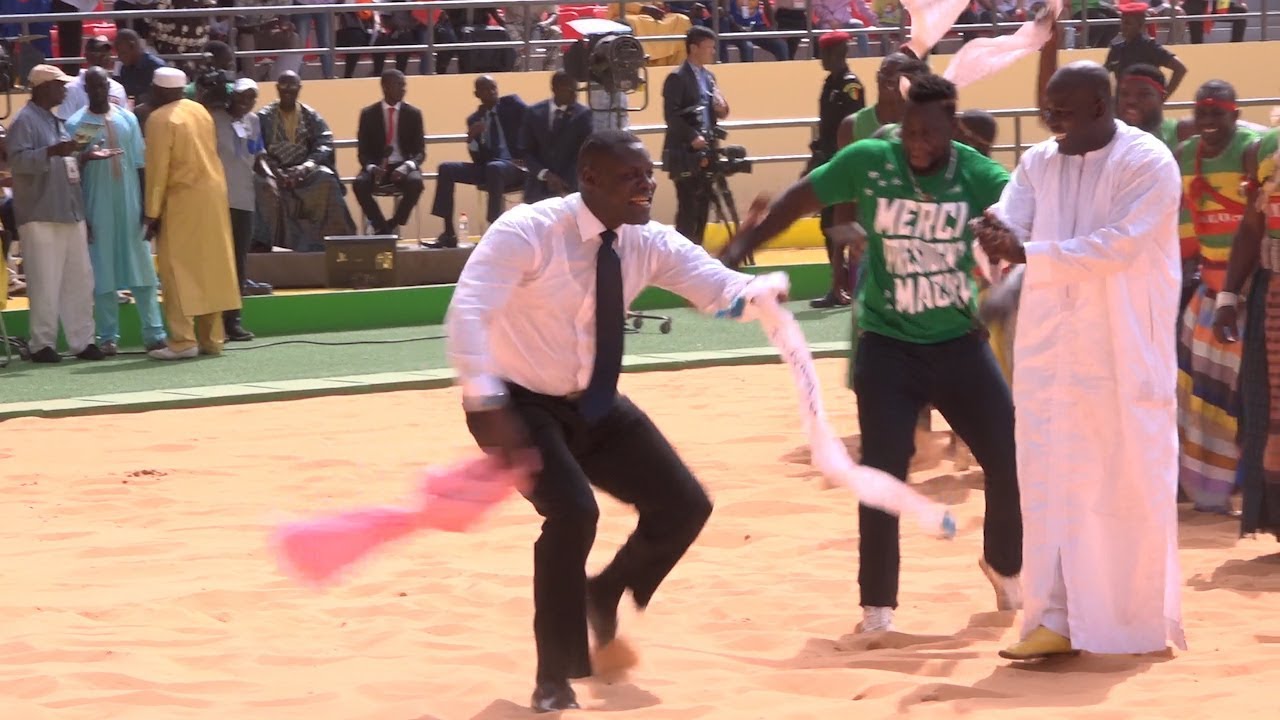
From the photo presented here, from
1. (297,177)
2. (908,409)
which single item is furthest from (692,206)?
(908,409)

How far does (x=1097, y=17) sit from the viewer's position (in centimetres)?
2172

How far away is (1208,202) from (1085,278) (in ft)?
9.31

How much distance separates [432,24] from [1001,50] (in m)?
12.9

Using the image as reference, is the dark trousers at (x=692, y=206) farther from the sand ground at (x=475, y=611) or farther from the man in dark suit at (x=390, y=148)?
the sand ground at (x=475, y=611)

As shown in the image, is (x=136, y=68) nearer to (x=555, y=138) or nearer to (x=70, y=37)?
(x=70, y=37)

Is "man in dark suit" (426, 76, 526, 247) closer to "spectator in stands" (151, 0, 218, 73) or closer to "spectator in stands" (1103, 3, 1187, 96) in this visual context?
"spectator in stands" (151, 0, 218, 73)

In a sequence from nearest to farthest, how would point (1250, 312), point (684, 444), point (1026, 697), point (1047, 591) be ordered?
point (1026, 697) → point (1047, 591) → point (1250, 312) → point (684, 444)

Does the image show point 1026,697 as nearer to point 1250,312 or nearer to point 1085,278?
point 1085,278

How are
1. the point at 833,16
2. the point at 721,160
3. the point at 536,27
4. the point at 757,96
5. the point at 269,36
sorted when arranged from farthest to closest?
the point at 833,16
the point at 757,96
the point at 536,27
the point at 269,36
the point at 721,160

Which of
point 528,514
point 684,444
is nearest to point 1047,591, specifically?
point 528,514

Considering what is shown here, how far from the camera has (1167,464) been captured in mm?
5844

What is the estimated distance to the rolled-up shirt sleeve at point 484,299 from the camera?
523 centimetres

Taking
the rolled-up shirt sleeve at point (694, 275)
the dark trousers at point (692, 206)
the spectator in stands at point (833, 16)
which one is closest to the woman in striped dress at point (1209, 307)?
the rolled-up shirt sleeve at point (694, 275)

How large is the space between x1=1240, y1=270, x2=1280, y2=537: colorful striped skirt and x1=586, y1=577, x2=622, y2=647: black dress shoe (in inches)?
117
